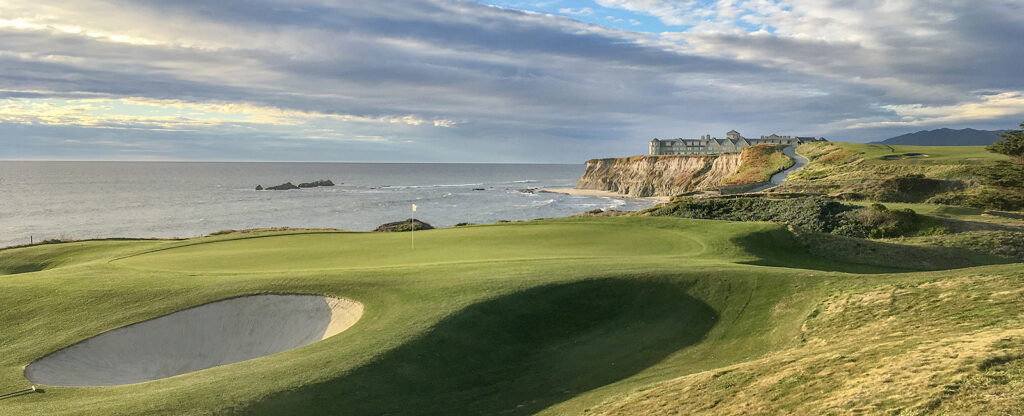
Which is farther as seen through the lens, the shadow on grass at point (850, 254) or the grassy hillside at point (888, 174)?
the grassy hillside at point (888, 174)

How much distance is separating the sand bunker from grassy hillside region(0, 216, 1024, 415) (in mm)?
363

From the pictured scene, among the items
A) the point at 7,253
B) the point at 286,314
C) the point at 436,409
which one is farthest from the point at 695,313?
the point at 7,253

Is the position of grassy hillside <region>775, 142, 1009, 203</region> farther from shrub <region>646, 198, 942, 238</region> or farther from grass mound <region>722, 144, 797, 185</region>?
shrub <region>646, 198, 942, 238</region>

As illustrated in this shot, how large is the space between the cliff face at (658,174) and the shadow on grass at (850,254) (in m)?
60.8

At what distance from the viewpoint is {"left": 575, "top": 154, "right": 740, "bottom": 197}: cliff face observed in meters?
89.4

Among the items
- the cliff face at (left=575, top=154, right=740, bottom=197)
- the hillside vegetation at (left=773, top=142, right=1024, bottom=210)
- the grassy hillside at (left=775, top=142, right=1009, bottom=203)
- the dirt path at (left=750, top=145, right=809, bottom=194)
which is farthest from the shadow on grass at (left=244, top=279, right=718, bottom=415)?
Result: the cliff face at (left=575, top=154, right=740, bottom=197)

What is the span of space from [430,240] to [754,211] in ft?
68.5

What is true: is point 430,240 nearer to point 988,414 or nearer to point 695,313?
point 695,313

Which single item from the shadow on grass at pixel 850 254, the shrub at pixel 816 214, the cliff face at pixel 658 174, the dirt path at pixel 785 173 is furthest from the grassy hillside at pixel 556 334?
the cliff face at pixel 658 174

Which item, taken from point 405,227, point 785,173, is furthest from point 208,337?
point 785,173

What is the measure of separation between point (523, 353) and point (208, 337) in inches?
301

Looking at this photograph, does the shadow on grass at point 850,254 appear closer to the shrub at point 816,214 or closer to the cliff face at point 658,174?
the shrub at point 816,214

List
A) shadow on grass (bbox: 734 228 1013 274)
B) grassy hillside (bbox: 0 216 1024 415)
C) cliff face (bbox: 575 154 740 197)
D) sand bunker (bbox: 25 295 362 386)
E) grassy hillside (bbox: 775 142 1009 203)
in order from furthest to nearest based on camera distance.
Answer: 1. cliff face (bbox: 575 154 740 197)
2. grassy hillside (bbox: 775 142 1009 203)
3. shadow on grass (bbox: 734 228 1013 274)
4. sand bunker (bbox: 25 295 362 386)
5. grassy hillside (bbox: 0 216 1024 415)

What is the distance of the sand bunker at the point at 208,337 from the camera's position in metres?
11.7
